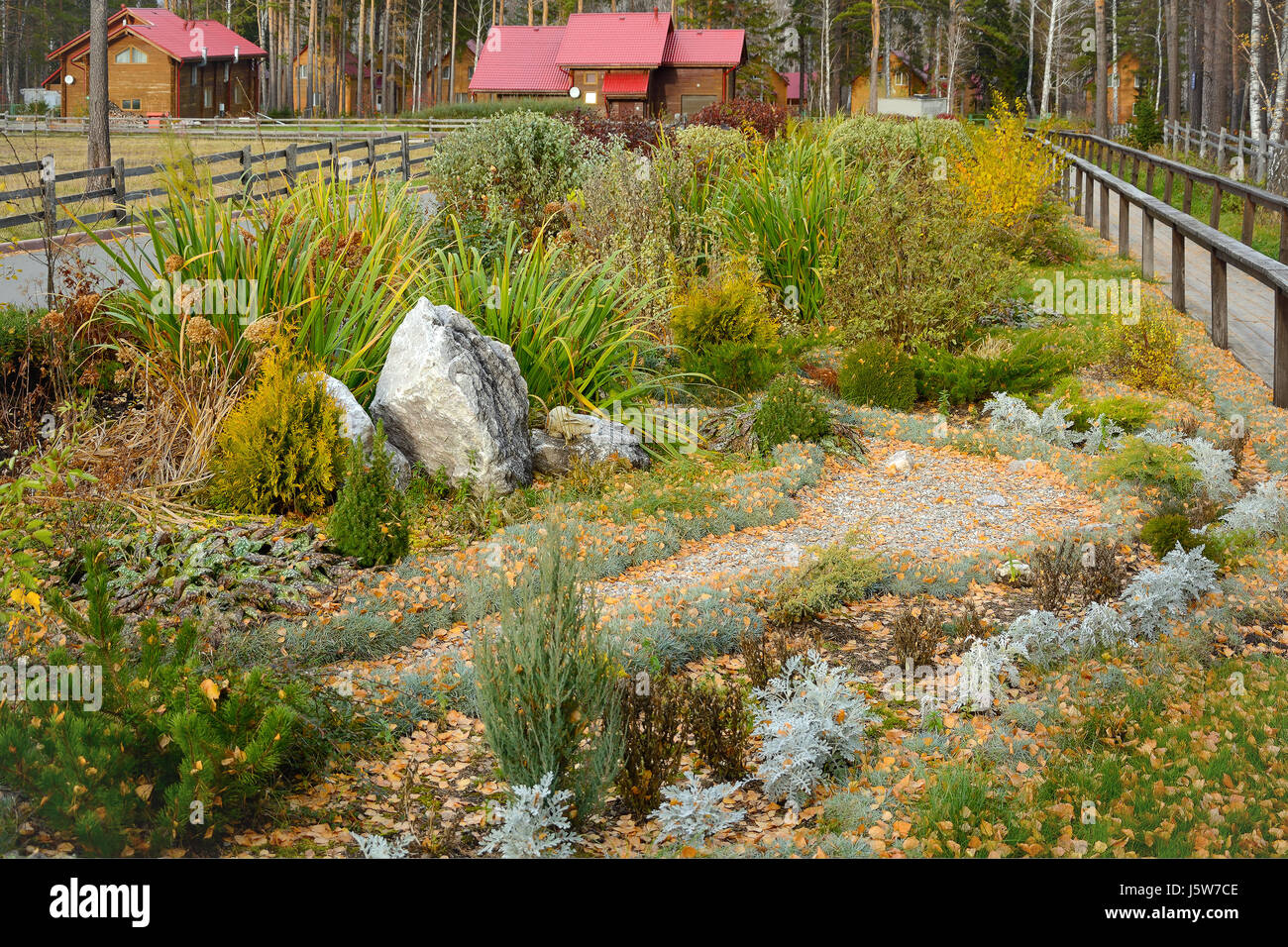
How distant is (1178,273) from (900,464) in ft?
19.4

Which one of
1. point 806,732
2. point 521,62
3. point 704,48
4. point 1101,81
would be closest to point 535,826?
point 806,732

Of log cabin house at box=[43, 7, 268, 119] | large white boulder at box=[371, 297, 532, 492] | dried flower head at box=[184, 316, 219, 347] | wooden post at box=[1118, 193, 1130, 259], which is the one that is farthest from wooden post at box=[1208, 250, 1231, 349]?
log cabin house at box=[43, 7, 268, 119]

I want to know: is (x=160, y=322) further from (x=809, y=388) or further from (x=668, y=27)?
(x=668, y=27)

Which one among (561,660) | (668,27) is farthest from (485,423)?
(668,27)

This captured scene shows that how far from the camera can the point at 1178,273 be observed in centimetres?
1176

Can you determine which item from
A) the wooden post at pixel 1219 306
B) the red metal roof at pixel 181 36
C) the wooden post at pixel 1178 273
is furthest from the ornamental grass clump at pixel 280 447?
the red metal roof at pixel 181 36

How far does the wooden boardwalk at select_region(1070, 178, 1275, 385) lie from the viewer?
10.2 metres

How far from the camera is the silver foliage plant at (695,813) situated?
3471 mm

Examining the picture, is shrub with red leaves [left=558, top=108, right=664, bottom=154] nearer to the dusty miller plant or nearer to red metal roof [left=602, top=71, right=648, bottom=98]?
the dusty miller plant

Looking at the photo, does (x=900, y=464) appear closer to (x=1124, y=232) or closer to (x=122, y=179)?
(x=1124, y=232)

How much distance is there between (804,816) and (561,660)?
967mm

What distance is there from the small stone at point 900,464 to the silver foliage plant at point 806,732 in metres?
3.41

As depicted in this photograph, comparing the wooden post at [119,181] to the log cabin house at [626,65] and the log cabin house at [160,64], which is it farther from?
the log cabin house at [160,64]
